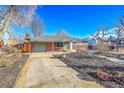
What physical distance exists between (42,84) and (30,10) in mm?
12552

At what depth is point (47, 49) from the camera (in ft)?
113

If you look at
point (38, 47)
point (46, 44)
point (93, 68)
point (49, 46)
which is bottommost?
point (93, 68)

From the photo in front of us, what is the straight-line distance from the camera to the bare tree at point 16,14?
1769cm

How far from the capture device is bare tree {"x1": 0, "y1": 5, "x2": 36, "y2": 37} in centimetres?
1769

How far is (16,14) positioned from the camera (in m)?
19.1

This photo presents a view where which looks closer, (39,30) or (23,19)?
(23,19)

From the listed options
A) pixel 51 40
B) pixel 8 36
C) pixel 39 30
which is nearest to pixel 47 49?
pixel 51 40

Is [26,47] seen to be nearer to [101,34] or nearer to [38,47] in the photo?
[38,47]

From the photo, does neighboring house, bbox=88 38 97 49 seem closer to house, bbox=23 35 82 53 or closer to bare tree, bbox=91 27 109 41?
bare tree, bbox=91 27 109 41

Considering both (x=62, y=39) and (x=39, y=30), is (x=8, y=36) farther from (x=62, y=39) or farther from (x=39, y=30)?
(x=39, y=30)

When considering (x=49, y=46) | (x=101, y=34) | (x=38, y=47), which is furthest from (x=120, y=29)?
(x=38, y=47)

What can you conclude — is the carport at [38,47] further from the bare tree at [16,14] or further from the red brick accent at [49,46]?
the bare tree at [16,14]
